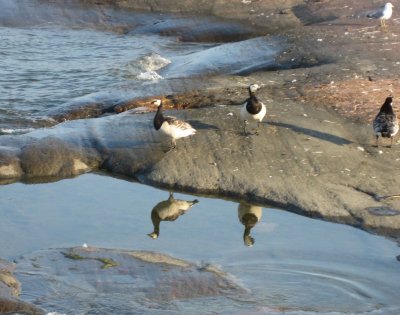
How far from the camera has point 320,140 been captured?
14.0 meters

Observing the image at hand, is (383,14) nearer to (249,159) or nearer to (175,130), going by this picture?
(249,159)

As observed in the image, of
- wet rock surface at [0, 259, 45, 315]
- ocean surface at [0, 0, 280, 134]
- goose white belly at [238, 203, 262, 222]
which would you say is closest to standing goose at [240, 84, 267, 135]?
goose white belly at [238, 203, 262, 222]

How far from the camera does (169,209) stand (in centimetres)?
1285

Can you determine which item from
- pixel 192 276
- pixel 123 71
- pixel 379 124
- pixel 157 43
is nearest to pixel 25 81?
pixel 123 71

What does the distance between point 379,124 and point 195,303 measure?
15.7 ft

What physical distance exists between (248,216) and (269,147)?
5.41 feet

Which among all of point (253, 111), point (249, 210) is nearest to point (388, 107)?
point (253, 111)

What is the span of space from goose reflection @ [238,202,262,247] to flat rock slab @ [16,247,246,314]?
1.32 metres

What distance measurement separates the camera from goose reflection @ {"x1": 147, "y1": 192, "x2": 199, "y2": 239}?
1267 cm

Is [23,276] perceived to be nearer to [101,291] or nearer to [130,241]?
[101,291]

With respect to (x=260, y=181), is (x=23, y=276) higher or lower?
lower

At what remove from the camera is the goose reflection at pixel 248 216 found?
12072 millimetres

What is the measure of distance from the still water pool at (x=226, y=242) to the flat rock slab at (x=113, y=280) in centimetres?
8

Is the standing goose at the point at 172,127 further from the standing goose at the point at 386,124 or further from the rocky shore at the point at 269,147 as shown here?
the standing goose at the point at 386,124
